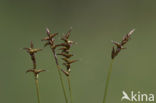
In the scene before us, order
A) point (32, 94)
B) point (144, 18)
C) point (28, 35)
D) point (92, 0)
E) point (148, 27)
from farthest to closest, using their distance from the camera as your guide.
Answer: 1. point (92, 0)
2. point (144, 18)
3. point (148, 27)
4. point (28, 35)
5. point (32, 94)

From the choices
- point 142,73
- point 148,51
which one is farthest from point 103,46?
point 142,73

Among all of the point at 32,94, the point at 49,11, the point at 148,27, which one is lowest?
the point at 32,94

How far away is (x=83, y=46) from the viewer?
6387 millimetres

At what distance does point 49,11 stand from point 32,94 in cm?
392

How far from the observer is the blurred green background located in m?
4.61

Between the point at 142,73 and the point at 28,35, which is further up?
the point at 28,35

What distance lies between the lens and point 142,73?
5.30 meters

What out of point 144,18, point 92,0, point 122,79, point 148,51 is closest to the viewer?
point 122,79

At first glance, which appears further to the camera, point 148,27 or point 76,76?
point 148,27

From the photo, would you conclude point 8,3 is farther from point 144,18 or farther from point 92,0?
point 144,18

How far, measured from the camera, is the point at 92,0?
341 inches

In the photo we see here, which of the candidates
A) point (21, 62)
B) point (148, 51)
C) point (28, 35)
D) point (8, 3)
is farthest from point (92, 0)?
point (21, 62)

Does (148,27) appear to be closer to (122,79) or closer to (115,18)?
(115,18)

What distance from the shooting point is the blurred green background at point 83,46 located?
4609 millimetres
